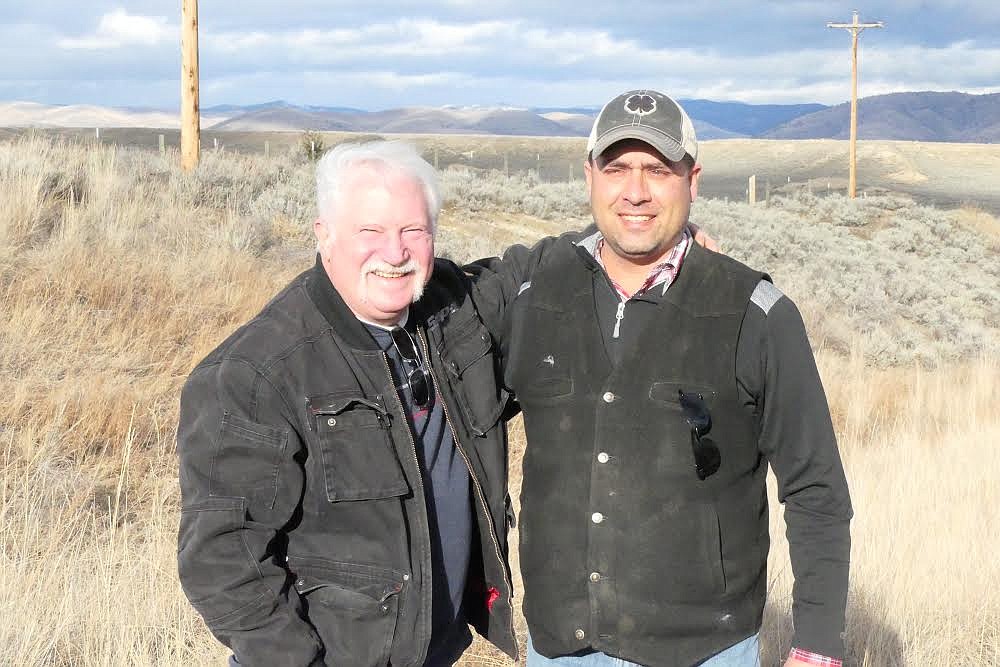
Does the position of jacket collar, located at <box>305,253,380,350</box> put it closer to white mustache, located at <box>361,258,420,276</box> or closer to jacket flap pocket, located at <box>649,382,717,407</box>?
white mustache, located at <box>361,258,420,276</box>

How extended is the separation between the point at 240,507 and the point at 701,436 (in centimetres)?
111

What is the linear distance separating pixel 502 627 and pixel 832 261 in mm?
16420

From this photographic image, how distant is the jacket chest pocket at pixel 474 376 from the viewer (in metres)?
2.54

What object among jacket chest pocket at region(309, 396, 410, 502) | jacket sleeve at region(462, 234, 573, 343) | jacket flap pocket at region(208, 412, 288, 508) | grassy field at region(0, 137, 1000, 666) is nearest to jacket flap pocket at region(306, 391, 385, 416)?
jacket chest pocket at region(309, 396, 410, 502)

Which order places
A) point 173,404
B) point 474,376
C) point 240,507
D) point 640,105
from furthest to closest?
point 173,404
point 474,376
point 640,105
point 240,507

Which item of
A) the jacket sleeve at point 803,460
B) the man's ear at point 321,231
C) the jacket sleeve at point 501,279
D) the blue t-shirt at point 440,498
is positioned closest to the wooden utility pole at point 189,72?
the jacket sleeve at point 501,279

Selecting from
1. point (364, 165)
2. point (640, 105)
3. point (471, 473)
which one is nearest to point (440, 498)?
point (471, 473)

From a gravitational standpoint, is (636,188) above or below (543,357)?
above

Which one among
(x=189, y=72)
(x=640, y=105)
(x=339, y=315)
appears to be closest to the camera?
(x=339, y=315)

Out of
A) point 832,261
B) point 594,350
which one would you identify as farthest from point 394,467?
point 832,261

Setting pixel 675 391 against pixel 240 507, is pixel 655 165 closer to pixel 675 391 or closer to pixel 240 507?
pixel 675 391

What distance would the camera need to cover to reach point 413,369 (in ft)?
8.14

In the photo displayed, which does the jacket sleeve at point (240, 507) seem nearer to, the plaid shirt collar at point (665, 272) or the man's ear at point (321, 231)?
the man's ear at point (321, 231)

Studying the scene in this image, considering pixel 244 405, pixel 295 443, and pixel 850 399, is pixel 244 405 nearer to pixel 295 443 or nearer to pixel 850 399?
pixel 295 443
